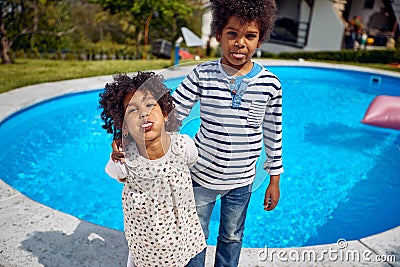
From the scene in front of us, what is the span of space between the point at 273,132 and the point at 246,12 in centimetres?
55

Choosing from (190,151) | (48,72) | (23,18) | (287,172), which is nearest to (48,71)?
(48,72)

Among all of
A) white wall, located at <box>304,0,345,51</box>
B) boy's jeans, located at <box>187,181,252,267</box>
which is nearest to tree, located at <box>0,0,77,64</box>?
boy's jeans, located at <box>187,181,252,267</box>

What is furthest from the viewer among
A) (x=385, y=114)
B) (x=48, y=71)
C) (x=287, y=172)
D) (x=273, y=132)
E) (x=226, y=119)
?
(x=48, y=71)

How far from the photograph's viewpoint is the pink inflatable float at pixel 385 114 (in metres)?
5.76

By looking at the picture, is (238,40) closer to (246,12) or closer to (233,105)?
(246,12)

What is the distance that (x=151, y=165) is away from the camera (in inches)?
61.6

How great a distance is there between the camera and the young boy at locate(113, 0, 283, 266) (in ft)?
5.25

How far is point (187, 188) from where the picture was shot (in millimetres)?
1654

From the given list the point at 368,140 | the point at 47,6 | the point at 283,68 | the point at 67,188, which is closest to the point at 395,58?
the point at 283,68

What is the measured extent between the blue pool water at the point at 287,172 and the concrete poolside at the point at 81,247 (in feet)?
2.63

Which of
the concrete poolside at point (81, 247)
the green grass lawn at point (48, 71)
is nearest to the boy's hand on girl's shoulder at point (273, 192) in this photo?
the concrete poolside at point (81, 247)

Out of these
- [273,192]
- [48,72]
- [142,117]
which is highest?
[142,117]

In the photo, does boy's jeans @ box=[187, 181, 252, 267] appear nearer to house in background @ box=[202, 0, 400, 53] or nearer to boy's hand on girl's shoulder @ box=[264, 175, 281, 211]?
boy's hand on girl's shoulder @ box=[264, 175, 281, 211]

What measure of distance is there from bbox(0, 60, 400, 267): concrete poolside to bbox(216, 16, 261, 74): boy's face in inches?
50.8
